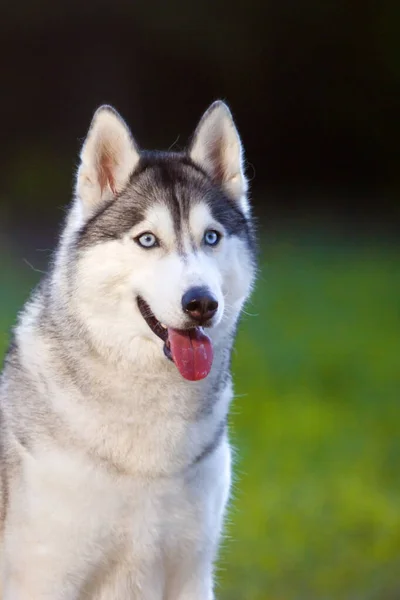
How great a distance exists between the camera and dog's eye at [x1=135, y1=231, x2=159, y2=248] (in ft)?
14.7

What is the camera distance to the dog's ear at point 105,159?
4598mm

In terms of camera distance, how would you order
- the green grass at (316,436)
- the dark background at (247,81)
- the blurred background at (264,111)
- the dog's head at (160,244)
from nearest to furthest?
the dog's head at (160,244)
the green grass at (316,436)
the blurred background at (264,111)
the dark background at (247,81)

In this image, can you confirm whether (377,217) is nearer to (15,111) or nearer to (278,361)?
(15,111)

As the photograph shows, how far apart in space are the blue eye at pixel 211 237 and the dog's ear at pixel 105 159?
0.38 meters

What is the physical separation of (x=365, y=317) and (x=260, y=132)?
715cm

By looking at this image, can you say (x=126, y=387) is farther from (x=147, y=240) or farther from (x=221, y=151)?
(x=221, y=151)

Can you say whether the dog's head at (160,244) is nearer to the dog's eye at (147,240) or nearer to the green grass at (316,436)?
the dog's eye at (147,240)

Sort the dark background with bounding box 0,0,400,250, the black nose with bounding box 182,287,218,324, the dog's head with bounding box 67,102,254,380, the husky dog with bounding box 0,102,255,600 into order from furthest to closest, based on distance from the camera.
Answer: the dark background with bounding box 0,0,400,250 < the husky dog with bounding box 0,102,255,600 < the dog's head with bounding box 67,102,254,380 < the black nose with bounding box 182,287,218,324

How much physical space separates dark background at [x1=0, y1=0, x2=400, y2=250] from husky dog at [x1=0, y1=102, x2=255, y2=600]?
1622 cm

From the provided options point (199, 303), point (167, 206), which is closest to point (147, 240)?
point (167, 206)

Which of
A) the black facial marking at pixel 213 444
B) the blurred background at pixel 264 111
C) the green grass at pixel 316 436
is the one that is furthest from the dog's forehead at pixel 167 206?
the blurred background at pixel 264 111

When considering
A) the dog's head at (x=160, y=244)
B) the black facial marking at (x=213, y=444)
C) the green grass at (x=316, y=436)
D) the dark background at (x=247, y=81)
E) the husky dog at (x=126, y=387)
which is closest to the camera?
the dog's head at (x=160, y=244)

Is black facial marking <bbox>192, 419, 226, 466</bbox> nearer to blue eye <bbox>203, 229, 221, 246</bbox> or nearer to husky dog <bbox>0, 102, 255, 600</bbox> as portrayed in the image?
husky dog <bbox>0, 102, 255, 600</bbox>

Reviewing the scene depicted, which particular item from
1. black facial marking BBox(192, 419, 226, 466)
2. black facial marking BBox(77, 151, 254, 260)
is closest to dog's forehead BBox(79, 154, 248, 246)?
black facial marking BBox(77, 151, 254, 260)
